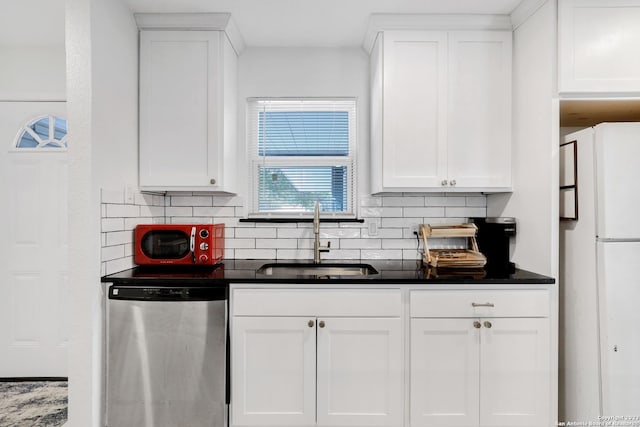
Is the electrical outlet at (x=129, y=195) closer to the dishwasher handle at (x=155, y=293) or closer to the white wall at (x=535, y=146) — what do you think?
the dishwasher handle at (x=155, y=293)

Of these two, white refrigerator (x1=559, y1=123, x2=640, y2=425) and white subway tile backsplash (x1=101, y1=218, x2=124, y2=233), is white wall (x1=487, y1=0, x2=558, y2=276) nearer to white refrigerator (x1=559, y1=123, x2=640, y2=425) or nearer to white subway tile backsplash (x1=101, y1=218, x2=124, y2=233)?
white refrigerator (x1=559, y1=123, x2=640, y2=425)

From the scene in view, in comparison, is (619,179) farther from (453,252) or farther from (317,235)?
(317,235)

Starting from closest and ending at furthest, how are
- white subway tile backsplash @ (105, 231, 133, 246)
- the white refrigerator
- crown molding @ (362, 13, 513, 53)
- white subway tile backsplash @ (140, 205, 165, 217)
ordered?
the white refrigerator < white subway tile backsplash @ (105, 231, 133, 246) < crown molding @ (362, 13, 513, 53) < white subway tile backsplash @ (140, 205, 165, 217)

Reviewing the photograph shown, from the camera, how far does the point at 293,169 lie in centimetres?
266

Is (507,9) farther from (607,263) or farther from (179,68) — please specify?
(179,68)

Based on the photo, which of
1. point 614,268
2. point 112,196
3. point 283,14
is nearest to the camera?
point 614,268

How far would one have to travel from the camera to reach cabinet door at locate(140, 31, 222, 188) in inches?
87.4

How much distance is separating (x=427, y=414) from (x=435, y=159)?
56.4 inches

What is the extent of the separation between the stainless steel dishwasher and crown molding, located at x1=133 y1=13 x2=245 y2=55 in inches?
61.2

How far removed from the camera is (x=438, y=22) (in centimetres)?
219

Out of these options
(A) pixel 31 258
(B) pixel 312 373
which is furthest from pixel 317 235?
(A) pixel 31 258

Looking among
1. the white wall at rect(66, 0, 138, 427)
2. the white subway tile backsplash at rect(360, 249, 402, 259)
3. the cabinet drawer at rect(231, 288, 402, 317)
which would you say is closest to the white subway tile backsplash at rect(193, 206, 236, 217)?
the white wall at rect(66, 0, 138, 427)

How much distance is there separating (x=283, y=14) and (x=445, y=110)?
1.15 meters

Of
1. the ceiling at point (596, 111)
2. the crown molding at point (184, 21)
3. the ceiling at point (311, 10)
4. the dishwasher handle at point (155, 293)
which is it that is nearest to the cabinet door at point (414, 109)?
the ceiling at point (311, 10)
